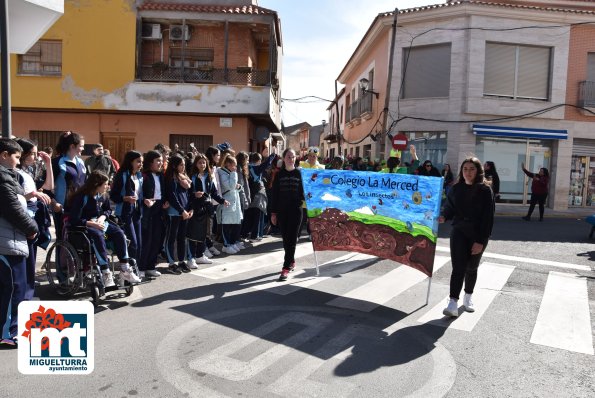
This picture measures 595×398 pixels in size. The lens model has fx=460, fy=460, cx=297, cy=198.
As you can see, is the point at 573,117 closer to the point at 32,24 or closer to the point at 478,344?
the point at 478,344

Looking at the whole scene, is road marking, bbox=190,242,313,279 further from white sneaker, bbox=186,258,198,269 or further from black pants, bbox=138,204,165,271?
black pants, bbox=138,204,165,271

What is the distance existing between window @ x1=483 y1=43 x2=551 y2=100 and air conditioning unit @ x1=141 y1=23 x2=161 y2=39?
44.2ft

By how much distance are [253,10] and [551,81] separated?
41.6 feet

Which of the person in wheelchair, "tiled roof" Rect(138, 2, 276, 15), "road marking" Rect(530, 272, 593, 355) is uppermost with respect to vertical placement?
"tiled roof" Rect(138, 2, 276, 15)

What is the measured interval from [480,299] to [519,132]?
15.1m

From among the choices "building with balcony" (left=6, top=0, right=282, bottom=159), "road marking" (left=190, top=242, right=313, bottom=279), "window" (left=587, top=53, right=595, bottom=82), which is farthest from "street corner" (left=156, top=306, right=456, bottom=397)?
"window" (left=587, top=53, right=595, bottom=82)

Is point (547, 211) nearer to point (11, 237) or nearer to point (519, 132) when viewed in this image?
point (519, 132)

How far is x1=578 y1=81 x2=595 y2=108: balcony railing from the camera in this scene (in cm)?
1928

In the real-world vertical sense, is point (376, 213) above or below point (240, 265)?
above

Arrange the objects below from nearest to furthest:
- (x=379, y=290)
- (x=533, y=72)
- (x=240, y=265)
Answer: (x=379, y=290) → (x=240, y=265) → (x=533, y=72)

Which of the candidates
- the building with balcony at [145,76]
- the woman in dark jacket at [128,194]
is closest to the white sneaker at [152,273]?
the woman in dark jacket at [128,194]

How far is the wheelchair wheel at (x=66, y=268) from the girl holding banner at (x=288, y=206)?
8.89 ft

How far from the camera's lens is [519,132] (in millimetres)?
19062

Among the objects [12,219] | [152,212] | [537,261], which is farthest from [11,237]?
[537,261]
